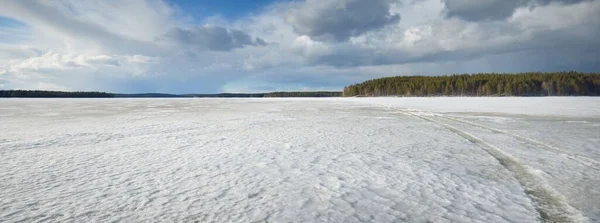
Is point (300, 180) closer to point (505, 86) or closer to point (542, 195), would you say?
point (542, 195)

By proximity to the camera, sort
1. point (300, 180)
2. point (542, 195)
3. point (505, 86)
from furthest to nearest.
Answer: point (505, 86) < point (300, 180) < point (542, 195)

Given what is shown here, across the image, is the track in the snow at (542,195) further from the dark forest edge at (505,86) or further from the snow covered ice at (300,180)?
the dark forest edge at (505,86)

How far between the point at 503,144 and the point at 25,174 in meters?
9.70

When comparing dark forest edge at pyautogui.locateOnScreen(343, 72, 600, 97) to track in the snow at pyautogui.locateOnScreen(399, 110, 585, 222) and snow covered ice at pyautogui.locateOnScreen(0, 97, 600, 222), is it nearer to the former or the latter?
snow covered ice at pyautogui.locateOnScreen(0, 97, 600, 222)

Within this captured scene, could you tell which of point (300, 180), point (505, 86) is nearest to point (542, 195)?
point (300, 180)

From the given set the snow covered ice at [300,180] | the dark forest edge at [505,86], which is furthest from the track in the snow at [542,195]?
the dark forest edge at [505,86]

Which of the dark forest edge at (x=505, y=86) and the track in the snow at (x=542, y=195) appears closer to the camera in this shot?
the track in the snow at (x=542, y=195)

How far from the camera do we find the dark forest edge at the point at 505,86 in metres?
98.4

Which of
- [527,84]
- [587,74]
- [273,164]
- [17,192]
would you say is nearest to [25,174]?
[17,192]

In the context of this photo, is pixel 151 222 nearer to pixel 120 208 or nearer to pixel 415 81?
pixel 120 208

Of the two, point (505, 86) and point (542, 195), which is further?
point (505, 86)

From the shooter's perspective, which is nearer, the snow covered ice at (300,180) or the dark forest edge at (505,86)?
the snow covered ice at (300,180)

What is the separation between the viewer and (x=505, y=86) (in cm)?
9900

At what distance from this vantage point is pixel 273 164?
590 centimetres
